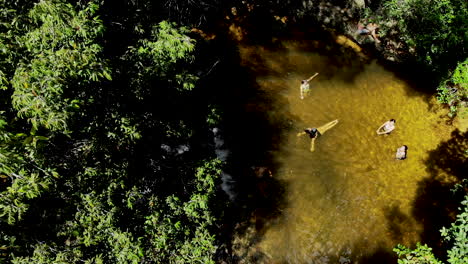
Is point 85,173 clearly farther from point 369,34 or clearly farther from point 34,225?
point 369,34

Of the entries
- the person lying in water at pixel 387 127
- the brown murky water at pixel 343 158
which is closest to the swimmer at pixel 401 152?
the brown murky water at pixel 343 158

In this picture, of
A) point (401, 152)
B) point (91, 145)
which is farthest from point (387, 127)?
point (91, 145)

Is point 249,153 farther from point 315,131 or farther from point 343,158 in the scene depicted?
point 343,158

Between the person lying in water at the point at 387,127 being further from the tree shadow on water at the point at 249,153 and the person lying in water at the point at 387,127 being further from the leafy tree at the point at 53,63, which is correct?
the leafy tree at the point at 53,63

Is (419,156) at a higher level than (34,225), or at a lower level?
lower

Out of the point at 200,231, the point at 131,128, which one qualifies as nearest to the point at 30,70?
the point at 131,128
